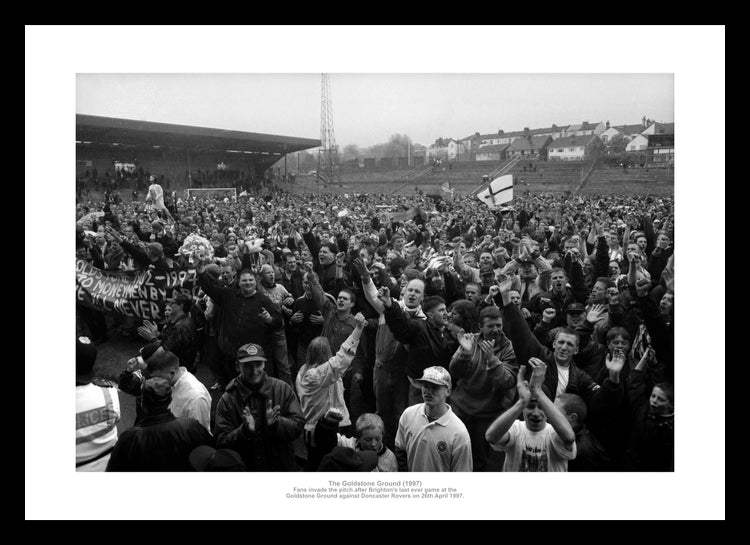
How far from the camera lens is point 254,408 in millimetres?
3449

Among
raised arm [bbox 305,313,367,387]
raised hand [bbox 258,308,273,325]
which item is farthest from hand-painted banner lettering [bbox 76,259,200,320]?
A: raised arm [bbox 305,313,367,387]

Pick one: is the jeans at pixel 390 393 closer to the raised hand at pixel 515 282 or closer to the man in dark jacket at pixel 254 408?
the man in dark jacket at pixel 254 408

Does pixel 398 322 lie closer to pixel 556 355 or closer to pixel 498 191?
pixel 556 355

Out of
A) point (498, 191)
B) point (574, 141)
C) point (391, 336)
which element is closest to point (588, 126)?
point (574, 141)

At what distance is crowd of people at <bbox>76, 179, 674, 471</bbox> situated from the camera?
3.50 m

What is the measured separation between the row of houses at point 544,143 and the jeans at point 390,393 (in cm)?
204

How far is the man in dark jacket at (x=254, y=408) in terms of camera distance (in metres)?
3.40

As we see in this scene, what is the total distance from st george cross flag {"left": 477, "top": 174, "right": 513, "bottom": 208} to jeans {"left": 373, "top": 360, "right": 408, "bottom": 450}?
1.99m

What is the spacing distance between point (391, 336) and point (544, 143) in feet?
7.64

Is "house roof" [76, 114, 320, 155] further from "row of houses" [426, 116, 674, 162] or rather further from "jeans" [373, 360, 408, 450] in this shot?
"jeans" [373, 360, 408, 450]

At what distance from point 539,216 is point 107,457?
443cm
